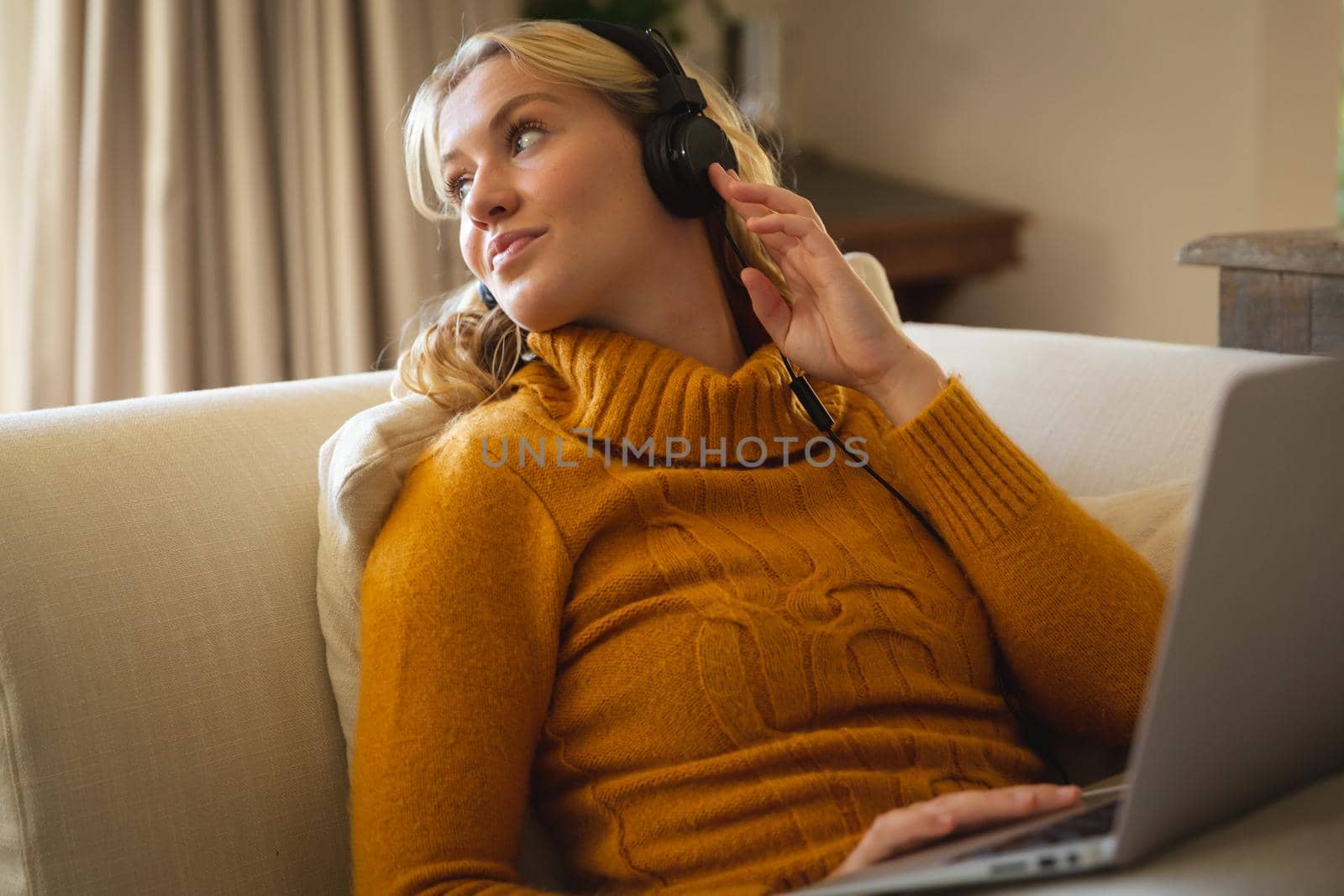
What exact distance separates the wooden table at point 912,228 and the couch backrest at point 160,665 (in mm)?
1822

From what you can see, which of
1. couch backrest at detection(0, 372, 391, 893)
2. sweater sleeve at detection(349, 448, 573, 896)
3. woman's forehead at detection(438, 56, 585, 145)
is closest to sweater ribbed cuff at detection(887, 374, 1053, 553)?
sweater sleeve at detection(349, 448, 573, 896)

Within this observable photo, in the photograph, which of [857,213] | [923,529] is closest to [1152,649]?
[923,529]

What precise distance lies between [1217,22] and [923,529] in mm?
1974

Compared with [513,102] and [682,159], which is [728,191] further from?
[513,102]

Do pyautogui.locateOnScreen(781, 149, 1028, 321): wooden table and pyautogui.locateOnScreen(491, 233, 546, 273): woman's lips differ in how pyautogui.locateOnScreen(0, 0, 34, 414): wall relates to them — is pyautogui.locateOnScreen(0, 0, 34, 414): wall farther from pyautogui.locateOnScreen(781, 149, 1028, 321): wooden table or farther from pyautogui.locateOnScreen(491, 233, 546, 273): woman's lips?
pyautogui.locateOnScreen(781, 149, 1028, 321): wooden table

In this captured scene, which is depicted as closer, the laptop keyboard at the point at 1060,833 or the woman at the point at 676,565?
the laptop keyboard at the point at 1060,833

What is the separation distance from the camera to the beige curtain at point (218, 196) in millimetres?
1918

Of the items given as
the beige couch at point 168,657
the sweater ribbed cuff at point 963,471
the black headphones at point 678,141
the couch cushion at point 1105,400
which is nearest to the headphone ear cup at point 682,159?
the black headphones at point 678,141

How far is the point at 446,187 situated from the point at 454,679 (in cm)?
51

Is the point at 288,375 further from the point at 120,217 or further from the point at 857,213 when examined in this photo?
the point at 857,213

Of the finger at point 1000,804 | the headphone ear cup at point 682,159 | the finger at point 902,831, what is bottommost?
the finger at point 902,831

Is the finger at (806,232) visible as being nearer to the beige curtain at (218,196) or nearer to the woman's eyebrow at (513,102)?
the woman's eyebrow at (513,102)

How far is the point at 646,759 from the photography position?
0.96 m

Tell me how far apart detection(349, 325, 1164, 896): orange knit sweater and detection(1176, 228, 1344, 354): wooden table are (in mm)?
472
